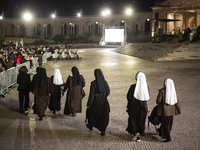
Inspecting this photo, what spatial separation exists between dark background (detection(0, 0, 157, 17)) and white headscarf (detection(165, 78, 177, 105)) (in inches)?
2475

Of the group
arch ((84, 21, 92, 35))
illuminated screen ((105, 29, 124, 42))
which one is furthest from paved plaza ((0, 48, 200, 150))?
arch ((84, 21, 92, 35))

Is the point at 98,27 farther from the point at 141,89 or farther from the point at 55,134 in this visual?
the point at 141,89

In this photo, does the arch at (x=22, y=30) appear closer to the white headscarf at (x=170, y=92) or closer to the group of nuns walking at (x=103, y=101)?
the group of nuns walking at (x=103, y=101)

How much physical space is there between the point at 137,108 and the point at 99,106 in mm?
1043

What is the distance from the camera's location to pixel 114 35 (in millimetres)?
50500

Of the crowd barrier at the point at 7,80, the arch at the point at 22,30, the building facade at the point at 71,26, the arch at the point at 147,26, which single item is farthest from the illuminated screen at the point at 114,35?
the crowd barrier at the point at 7,80

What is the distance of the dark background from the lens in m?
69.7

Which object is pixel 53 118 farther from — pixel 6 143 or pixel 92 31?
pixel 92 31

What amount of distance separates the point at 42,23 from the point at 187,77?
2486 inches

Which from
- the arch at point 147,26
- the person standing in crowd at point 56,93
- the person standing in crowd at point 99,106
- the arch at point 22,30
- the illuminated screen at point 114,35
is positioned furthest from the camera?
the arch at point 22,30

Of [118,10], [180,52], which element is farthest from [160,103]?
[118,10]

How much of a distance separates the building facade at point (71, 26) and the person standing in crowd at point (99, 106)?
195ft

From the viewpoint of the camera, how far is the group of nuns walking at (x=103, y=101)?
653cm

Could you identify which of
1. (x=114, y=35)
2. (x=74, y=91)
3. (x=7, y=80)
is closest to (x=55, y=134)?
(x=74, y=91)
